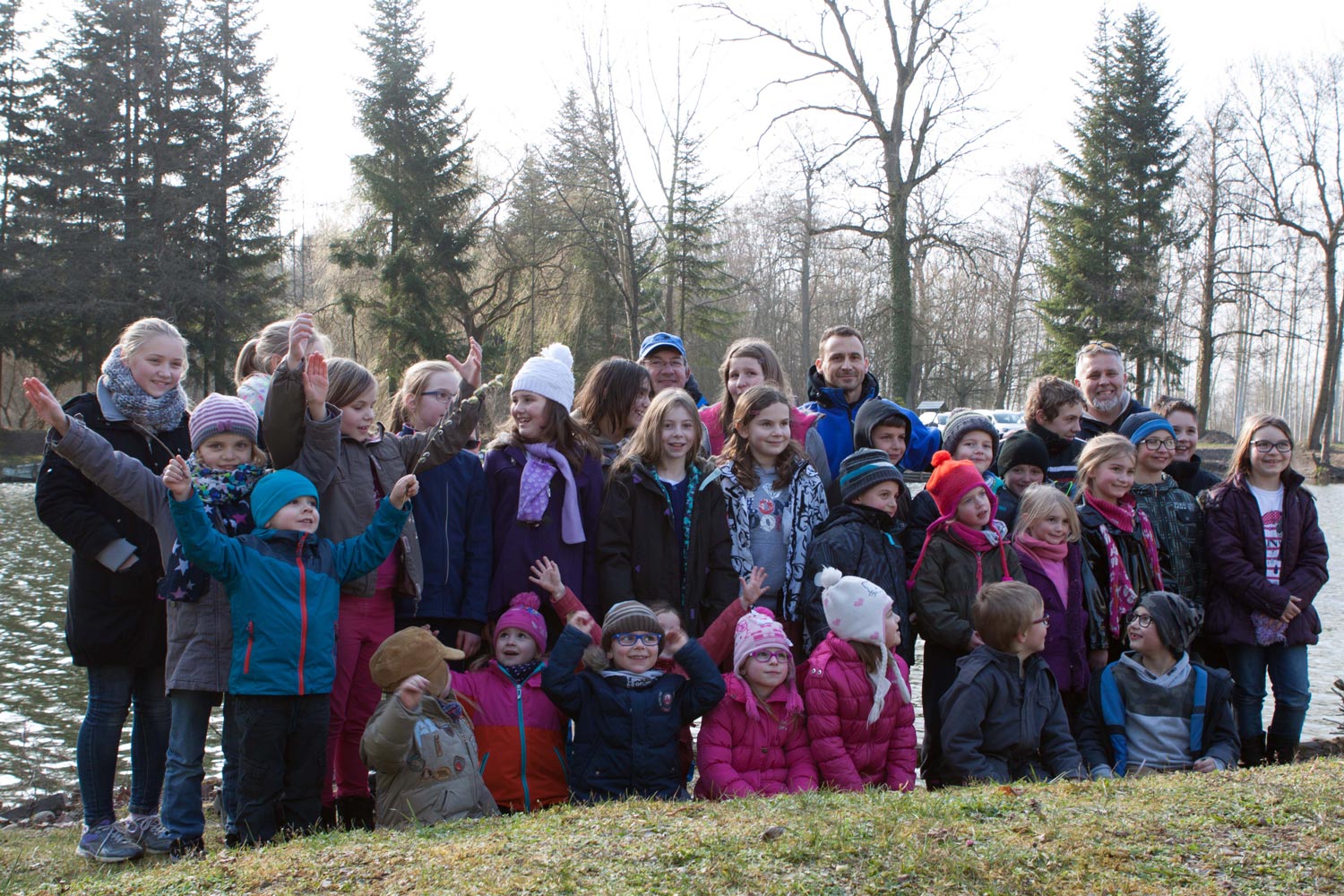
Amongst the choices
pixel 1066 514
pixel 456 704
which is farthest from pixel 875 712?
pixel 456 704

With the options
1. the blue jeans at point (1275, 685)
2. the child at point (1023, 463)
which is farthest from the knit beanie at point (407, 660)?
the blue jeans at point (1275, 685)

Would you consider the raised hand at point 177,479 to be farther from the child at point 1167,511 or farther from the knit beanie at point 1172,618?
the child at point 1167,511

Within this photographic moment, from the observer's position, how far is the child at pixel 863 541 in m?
4.89

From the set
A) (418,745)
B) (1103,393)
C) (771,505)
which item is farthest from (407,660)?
(1103,393)

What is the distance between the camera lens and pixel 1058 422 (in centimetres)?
596

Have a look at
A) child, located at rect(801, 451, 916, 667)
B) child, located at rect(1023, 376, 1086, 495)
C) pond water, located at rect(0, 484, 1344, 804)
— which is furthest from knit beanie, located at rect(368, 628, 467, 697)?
child, located at rect(1023, 376, 1086, 495)

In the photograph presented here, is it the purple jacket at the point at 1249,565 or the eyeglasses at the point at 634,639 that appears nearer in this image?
the eyeglasses at the point at 634,639

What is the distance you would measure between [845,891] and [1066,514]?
9.74 feet

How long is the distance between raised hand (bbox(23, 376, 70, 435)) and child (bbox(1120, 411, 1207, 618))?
5329mm

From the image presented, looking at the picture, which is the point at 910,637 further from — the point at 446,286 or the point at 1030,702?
the point at 446,286

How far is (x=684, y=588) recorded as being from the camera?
193 inches

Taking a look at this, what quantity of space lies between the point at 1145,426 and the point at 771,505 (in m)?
2.36

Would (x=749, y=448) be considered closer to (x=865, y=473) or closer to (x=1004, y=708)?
(x=865, y=473)

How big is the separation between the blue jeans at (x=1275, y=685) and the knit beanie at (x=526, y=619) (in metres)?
4.00
